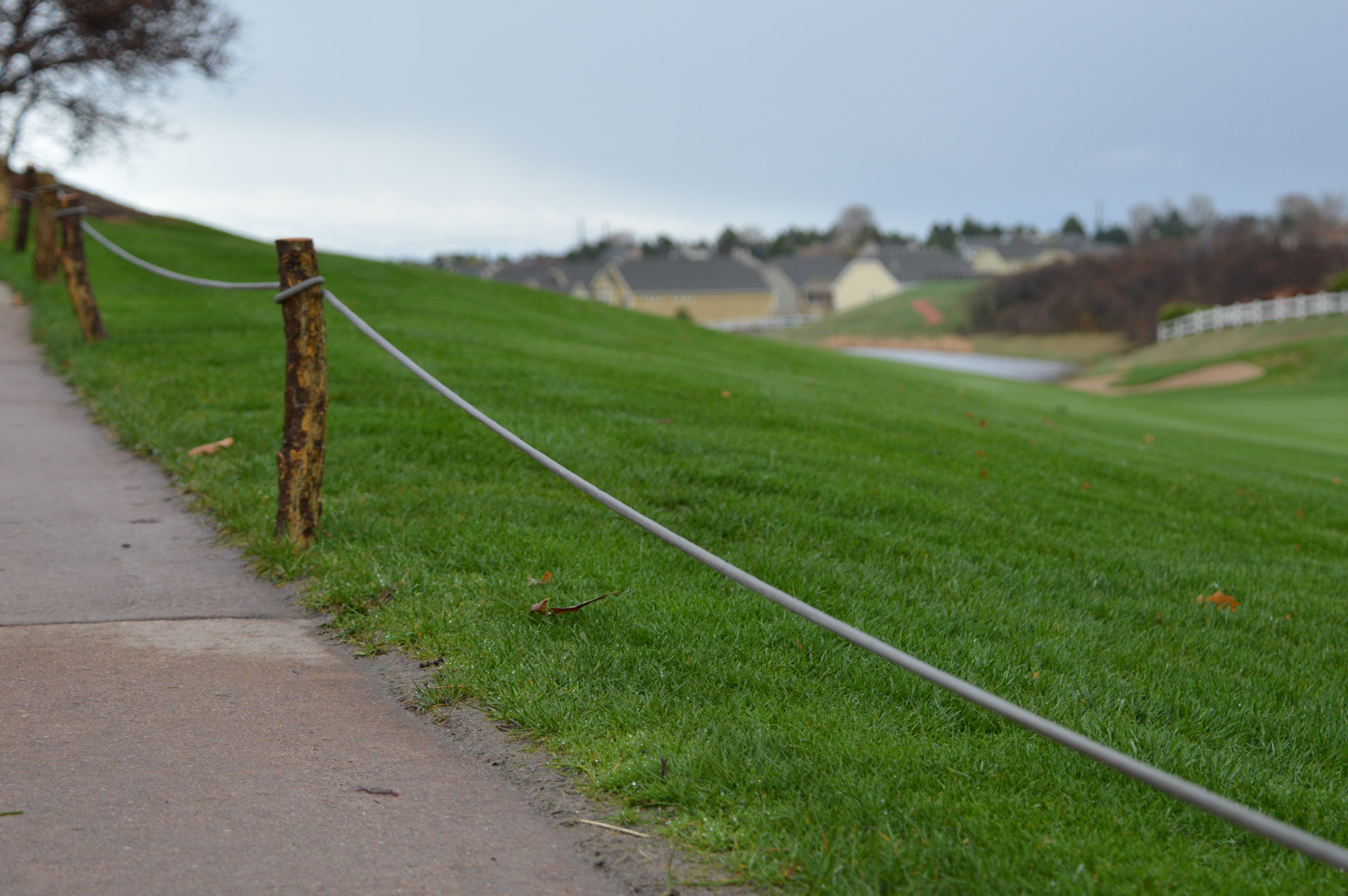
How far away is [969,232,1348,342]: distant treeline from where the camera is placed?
183 feet

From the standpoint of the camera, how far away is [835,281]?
104 meters

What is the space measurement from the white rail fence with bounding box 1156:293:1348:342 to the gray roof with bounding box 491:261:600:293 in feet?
185

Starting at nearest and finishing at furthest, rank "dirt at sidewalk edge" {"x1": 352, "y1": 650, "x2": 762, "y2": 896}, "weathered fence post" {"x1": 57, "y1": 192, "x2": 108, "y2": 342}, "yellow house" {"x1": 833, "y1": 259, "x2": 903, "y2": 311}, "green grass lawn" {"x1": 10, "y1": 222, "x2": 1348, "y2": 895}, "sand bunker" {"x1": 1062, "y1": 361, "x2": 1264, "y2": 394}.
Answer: "dirt at sidewalk edge" {"x1": 352, "y1": 650, "x2": 762, "y2": 896} < "green grass lawn" {"x1": 10, "y1": 222, "x2": 1348, "y2": 895} < "weathered fence post" {"x1": 57, "y1": 192, "x2": 108, "y2": 342} < "sand bunker" {"x1": 1062, "y1": 361, "x2": 1264, "y2": 394} < "yellow house" {"x1": 833, "y1": 259, "x2": 903, "y2": 311}

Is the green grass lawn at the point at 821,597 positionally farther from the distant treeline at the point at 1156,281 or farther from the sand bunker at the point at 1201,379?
the distant treeline at the point at 1156,281

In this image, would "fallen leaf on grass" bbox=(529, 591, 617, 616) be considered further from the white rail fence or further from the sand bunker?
the white rail fence

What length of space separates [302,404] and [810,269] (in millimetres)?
104420

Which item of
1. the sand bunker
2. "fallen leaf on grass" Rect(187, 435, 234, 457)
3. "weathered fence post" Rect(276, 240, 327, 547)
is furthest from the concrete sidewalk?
the sand bunker

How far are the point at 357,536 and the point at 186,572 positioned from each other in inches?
32.2

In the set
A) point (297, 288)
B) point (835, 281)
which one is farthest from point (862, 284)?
point (297, 288)

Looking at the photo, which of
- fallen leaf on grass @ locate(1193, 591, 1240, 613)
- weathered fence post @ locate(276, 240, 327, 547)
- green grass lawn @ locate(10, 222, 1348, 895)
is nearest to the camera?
green grass lawn @ locate(10, 222, 1348, 895)

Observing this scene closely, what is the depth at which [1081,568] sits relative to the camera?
6.07 metres

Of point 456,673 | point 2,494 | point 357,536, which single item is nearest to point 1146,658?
point 456,673

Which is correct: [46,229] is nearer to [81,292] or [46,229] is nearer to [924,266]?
[81,292]

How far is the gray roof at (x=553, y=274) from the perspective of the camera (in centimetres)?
9988
